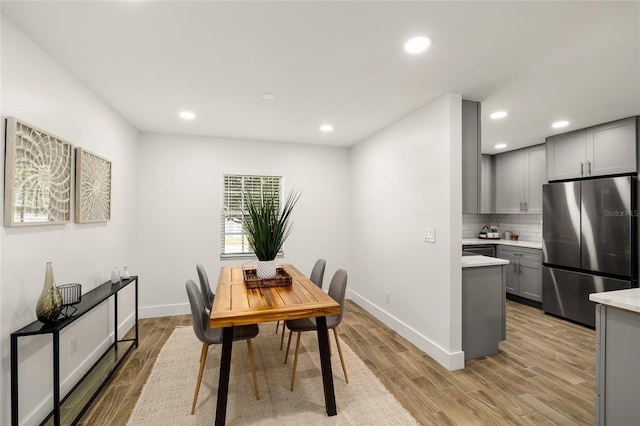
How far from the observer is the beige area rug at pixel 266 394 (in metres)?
2.02

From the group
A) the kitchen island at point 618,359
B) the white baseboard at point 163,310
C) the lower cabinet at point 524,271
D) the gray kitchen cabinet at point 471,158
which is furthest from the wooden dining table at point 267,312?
the lower cabinet at point 524,271

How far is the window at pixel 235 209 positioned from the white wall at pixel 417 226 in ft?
5.37

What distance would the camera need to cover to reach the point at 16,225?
68.2 inches

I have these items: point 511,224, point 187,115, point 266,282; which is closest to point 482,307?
point 266,282

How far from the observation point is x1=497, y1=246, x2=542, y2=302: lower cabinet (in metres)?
4.35

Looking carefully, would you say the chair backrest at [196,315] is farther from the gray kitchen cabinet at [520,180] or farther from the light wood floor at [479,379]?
the gray kitchen cabinet at [520,180]

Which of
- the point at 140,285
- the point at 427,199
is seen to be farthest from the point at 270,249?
the point at 140,285

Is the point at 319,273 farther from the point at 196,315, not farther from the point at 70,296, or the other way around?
the point at 70,296

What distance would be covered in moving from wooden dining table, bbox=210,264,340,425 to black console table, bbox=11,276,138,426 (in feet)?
2.84

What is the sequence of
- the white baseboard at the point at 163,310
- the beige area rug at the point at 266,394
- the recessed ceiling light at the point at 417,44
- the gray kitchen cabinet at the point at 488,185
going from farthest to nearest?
the gray kitchen cabinet at the point at 488,185 < the white baseboard at the point at 163,310 < the beige area rug at the point at 266,394 < the recessed ceiling light at the point at 417,44

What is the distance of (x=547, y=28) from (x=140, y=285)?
4.77 m

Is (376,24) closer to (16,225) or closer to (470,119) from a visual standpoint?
(470,119)

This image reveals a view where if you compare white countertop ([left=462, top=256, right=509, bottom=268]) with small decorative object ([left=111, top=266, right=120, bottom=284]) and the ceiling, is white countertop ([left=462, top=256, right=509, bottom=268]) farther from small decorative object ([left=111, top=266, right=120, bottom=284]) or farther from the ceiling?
small decorative object ([left=111, top=266, right=120, bottom=284])

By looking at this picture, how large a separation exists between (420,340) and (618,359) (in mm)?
1622
